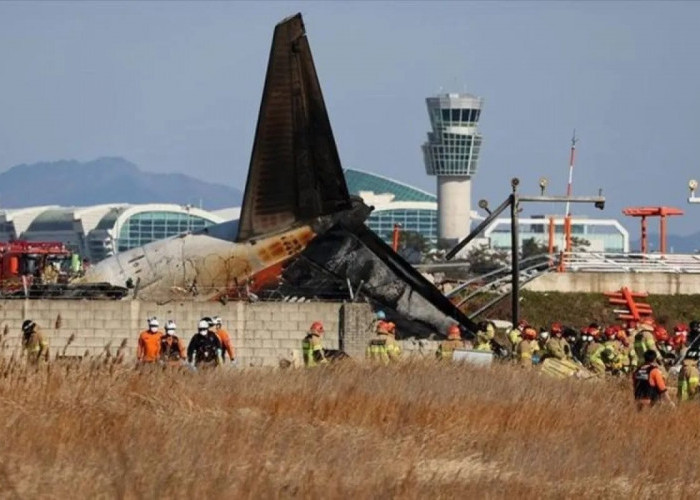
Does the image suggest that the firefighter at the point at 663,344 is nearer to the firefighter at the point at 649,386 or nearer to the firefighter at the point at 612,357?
the firefighter at the point at 612,357

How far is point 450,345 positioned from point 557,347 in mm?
2306

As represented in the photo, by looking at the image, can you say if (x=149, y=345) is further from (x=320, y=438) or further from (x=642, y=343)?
(x=642, y=343)

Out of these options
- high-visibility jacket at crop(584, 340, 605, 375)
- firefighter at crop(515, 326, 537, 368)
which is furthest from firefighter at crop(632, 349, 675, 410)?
high-visibility jacket at crop(584, 340, 605, 375)

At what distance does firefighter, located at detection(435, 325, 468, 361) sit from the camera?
124 ft

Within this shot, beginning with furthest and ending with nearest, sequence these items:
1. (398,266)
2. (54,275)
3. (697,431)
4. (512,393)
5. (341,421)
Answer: (54,275), (398,266), (512,393), (697,431), (341,421)

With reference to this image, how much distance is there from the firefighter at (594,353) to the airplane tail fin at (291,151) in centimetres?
767

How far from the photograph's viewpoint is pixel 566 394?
31.2 meters

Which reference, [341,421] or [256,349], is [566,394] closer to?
[341,421]

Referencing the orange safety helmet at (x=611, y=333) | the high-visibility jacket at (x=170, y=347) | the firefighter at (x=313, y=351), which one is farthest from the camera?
the orange safety helmet at (x=611, y=333)

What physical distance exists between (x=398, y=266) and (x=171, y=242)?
558cm

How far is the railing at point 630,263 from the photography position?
68250 millimetres

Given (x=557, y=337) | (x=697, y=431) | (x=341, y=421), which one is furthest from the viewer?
(x=557, y=337)

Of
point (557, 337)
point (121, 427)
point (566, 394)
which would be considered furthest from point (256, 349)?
point (121, 427)

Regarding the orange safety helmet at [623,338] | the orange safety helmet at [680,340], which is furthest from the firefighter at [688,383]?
the orange safety helmet at [680,340]
